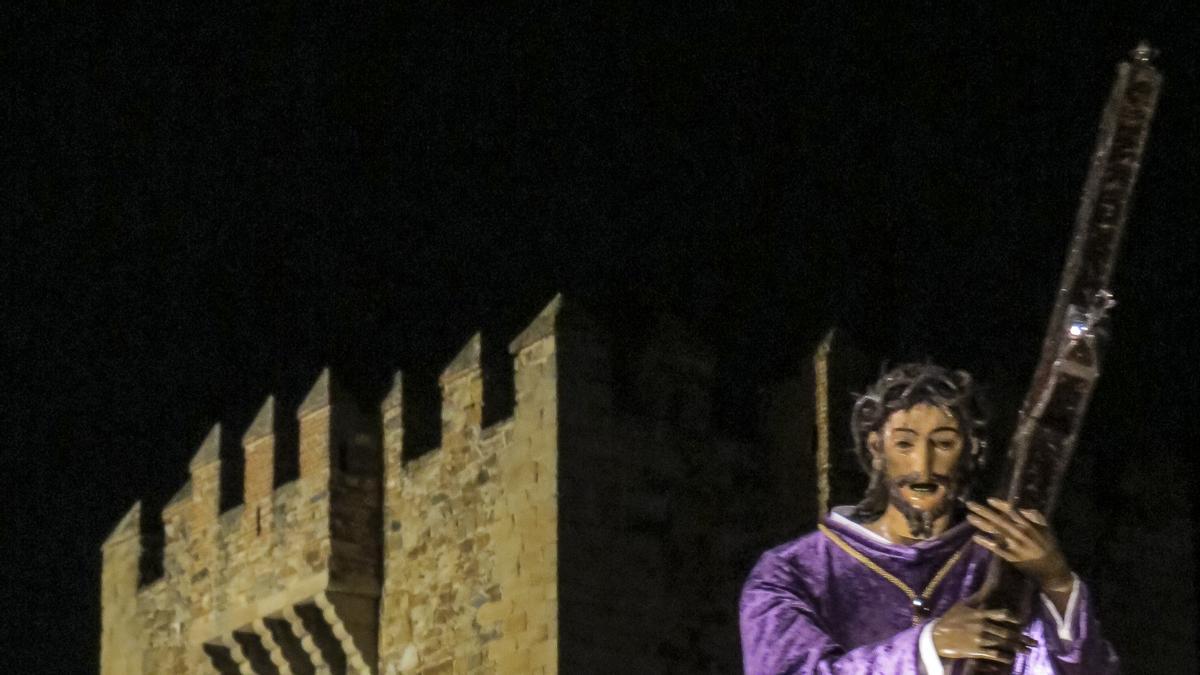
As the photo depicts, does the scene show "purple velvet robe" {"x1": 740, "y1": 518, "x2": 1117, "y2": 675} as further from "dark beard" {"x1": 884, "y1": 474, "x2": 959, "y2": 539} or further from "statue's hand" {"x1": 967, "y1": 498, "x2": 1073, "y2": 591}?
"statue's hand" {"x1": 967, "y1": 498, "x2": 1073, "y2": 591}

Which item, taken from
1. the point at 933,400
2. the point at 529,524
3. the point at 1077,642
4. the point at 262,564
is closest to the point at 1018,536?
the point at 1077,642

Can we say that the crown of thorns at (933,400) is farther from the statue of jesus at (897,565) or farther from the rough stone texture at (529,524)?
the rough stone texture at (529,524)

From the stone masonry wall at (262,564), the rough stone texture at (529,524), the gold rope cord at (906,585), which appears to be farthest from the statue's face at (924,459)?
the stone masonry wall at (262,564)

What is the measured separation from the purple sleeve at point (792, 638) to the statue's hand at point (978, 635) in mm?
88

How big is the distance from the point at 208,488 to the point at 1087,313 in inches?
765

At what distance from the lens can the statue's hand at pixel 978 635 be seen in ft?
23.9

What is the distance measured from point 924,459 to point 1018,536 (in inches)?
21.8

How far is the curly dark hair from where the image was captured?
25.8 feet

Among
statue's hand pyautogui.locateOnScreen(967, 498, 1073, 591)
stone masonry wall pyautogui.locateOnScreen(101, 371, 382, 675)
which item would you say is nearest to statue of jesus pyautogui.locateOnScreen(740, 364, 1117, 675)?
statue's hand pyautogui.locateOnScreen(967, 498, 1073, 591)

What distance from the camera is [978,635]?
7.31 metres

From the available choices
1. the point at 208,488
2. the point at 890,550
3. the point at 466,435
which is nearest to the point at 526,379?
the point at 466,435

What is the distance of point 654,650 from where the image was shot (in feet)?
75.1

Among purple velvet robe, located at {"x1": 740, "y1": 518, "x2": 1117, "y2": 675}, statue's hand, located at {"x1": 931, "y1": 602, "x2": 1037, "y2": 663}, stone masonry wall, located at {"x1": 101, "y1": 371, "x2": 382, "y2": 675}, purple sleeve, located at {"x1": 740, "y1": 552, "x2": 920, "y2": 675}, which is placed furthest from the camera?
stone masonry wall, located at {"x1": 101, "y1": 371, "x2": 382, "y2": 675}

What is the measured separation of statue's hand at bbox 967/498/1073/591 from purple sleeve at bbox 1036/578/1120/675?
173mm
